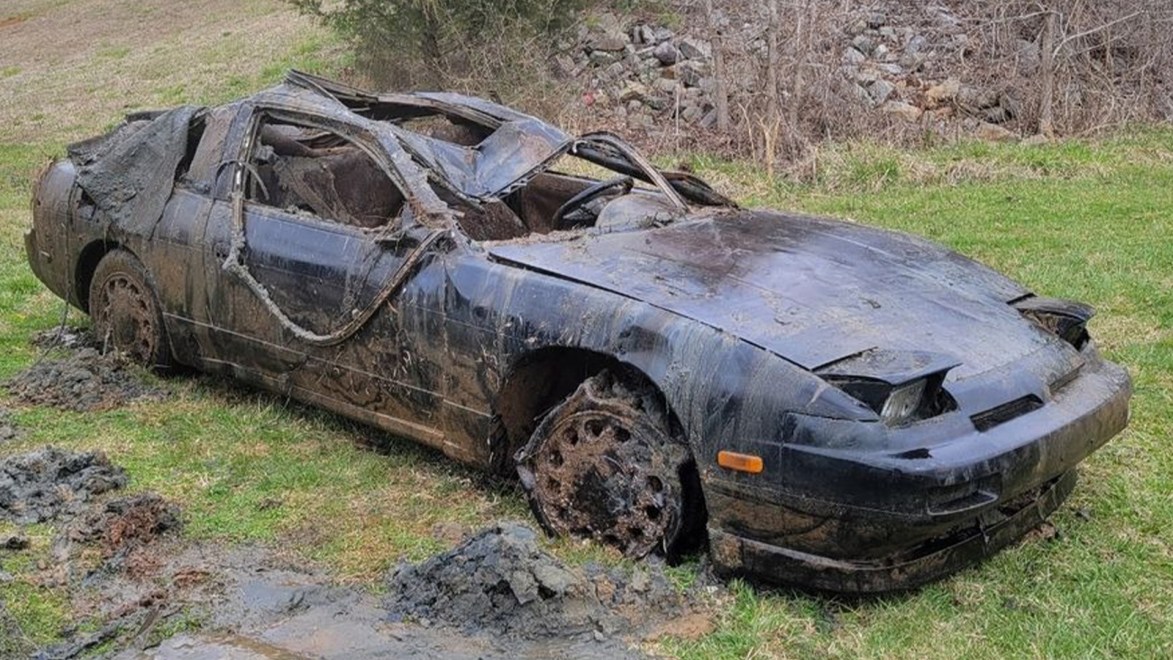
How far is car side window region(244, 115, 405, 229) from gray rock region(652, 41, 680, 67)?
10853 mm

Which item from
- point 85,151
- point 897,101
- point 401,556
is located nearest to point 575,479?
point 401,556

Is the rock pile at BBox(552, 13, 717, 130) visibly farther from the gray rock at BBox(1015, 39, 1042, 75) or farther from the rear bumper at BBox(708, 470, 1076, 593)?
the rear bumper at BBox(708, 470, 1076, 593)

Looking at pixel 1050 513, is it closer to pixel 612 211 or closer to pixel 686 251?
pixel 686 251

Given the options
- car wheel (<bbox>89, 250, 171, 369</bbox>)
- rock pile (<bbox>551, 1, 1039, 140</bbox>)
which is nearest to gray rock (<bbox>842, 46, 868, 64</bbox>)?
rock pile (<bbox>551, 1, 1039, 140</bbox>)

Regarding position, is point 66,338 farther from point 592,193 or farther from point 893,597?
point 893,597

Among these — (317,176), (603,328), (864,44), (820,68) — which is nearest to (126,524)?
(603,328)

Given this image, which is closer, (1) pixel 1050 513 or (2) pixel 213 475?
(1) pixel 1050 513

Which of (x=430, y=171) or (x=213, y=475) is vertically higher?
(x=430, y=171)

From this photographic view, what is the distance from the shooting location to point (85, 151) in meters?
6.60

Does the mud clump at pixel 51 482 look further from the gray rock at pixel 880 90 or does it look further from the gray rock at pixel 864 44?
the gray rock at pixel 864 44

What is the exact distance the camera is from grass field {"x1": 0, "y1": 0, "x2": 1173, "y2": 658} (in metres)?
3.82

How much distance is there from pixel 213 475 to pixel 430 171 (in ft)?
5.20

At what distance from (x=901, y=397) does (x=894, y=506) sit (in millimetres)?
348

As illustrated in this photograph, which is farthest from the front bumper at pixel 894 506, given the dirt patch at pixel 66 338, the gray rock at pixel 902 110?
the gray rock at pixel 902 110
